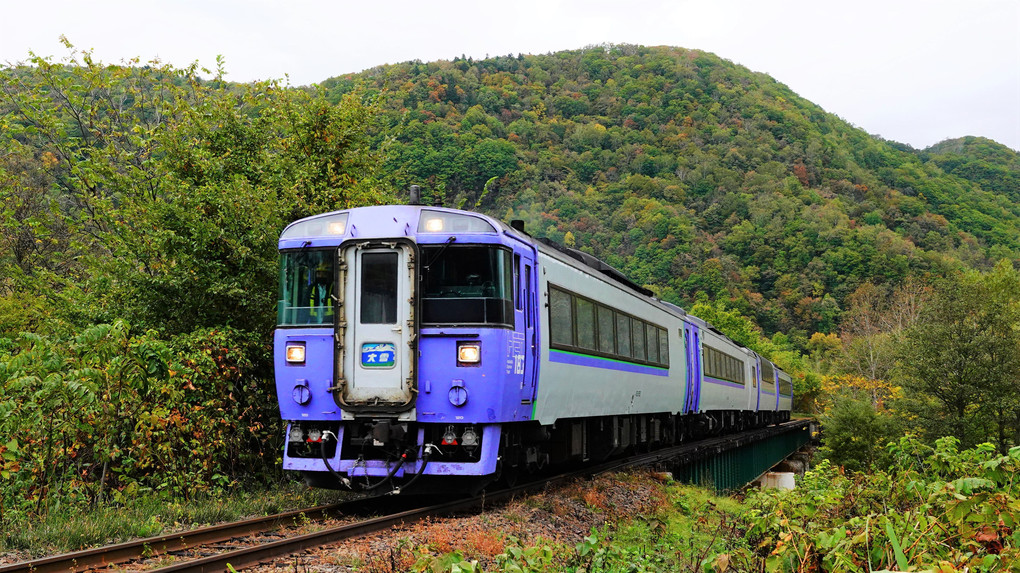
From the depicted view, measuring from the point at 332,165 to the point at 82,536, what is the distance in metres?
7.42

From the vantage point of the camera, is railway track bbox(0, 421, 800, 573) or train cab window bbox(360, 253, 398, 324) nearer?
railway track bbox(0, 421, 800, 573)

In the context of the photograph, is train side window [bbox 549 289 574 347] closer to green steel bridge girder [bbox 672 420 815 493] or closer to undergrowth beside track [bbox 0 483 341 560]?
undergrowth beside track [bbox 0 483 341 560]

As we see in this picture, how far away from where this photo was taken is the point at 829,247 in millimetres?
89500

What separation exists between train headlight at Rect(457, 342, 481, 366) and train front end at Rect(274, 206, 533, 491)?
1 centimetres

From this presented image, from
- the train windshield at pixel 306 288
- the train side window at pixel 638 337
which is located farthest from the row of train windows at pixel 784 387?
the train windshield at pixel 306 288

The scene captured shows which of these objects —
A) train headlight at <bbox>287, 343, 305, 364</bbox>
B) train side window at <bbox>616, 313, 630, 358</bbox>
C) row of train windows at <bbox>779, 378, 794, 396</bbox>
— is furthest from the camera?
row of train windows at <bbox>779, 378, 794, 396</bbox>

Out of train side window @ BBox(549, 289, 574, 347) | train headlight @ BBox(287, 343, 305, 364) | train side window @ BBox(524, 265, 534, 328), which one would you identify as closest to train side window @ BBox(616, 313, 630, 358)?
train side window @ BBox(549, 289, 574, 347)

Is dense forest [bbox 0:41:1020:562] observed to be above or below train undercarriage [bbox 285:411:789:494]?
above

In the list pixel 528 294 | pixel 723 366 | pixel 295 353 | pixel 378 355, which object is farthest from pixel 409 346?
pixel 723 366

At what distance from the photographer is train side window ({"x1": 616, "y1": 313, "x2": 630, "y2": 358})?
12336 mm

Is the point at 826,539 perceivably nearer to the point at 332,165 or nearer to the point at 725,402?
the point at 332,165

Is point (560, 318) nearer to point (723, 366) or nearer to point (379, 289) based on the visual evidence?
point (379, 289)

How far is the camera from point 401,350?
808cm

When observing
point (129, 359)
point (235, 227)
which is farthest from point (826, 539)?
point (235, 227)
